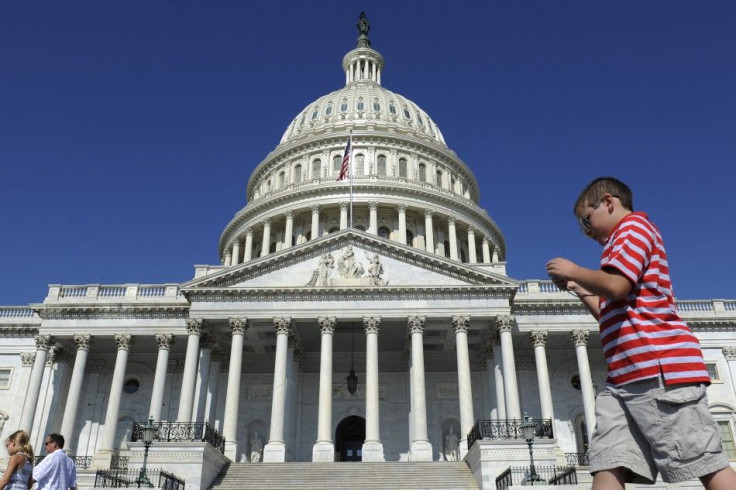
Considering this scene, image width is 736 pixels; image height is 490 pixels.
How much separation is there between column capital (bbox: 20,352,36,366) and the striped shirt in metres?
49.8

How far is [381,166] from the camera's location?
233ft

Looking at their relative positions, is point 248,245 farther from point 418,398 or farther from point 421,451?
point 421,451

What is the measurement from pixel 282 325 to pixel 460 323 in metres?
10.7

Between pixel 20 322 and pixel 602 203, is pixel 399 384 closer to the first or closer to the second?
pixel 20 322

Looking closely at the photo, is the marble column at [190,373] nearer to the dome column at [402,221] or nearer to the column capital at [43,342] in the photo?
the column capital at [43,342]

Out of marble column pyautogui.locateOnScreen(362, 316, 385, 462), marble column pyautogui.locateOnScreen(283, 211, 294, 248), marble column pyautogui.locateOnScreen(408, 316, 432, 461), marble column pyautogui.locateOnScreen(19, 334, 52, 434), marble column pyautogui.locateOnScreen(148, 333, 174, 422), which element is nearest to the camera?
marble column pyautogui.locateOnScreen(362, 316, 385, 462)

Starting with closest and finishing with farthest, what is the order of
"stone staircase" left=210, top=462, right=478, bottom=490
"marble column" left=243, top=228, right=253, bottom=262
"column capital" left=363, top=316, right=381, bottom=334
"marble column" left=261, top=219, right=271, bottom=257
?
"stone staircase" left=210, top=462, right=478, bottom=490
"column capital" left=363, top=316, right=381, bottom=334
"marble column" left=261, top=219, right=271, bottom=257
"marble column" left=243, top=228, right=253, bottom=262

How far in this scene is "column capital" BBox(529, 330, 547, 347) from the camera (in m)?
43.7

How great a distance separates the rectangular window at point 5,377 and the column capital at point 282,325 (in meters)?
21.2

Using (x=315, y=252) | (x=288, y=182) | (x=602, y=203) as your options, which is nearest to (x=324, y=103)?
(x=288, y=182)

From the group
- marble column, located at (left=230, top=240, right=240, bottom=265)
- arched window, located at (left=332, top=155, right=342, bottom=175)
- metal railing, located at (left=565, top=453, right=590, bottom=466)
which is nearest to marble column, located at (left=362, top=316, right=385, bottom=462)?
metal railing, located at (left=565, top=453, right=590, bottom=466)

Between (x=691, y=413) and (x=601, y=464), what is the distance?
2.20 ft

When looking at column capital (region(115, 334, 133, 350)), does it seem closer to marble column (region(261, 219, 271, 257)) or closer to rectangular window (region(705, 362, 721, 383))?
marble column (region(261, 219, 271, 257))

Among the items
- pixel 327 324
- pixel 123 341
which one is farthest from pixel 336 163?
pixel 327 324
